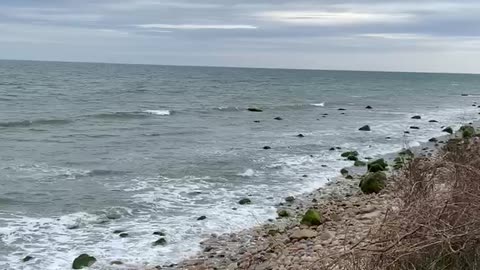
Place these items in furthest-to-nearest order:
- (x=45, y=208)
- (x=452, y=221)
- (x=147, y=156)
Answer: (x=147, y=156) → (x=45, y=208) → (x=452, y=221)

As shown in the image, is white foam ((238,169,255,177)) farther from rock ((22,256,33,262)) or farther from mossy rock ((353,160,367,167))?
rock ((22,256,33,262))

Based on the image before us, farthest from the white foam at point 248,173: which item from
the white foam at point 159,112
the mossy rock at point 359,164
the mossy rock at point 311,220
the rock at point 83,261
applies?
the white foam at point 159,112

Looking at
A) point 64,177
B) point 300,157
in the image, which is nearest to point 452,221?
point 64,177

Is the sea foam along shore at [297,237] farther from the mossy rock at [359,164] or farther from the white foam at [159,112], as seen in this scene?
the white foam at [159,112]

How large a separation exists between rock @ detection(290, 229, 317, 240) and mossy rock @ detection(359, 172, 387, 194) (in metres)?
3.91

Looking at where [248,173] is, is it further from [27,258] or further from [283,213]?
[27,258]

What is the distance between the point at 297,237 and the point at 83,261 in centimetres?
358

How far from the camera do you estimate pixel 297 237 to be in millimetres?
9531

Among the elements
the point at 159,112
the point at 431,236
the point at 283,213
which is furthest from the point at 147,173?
the point at 159,112

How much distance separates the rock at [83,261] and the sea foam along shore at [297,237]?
1332mm

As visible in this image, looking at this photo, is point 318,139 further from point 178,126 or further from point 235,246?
point 235,246

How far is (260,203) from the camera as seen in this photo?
12680 millimetres

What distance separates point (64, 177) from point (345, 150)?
10.6 m

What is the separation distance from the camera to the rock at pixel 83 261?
28.7 feet
